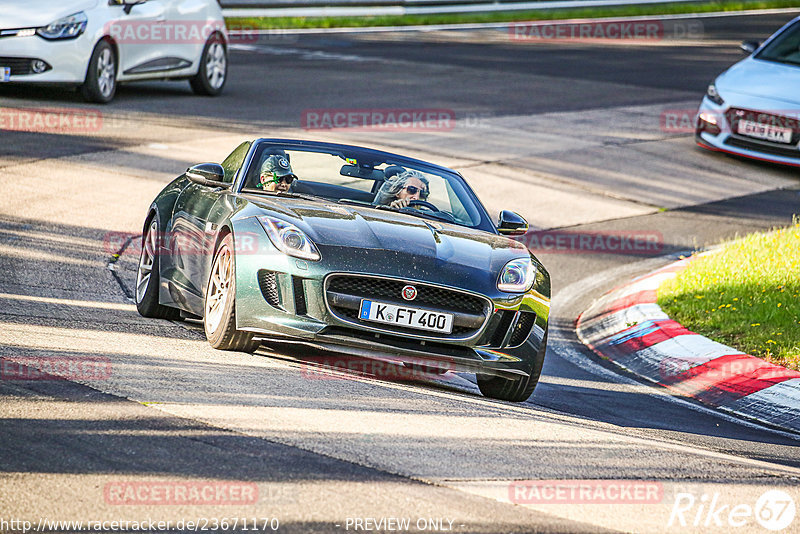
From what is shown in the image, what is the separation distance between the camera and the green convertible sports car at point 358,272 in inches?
259

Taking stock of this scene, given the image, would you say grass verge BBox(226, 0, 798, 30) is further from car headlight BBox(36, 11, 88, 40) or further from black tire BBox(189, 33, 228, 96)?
car headlight BBox(36, 11, 88, 40)

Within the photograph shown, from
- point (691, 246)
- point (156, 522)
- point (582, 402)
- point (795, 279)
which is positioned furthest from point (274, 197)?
point (691, 246)

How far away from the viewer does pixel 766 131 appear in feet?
52.5

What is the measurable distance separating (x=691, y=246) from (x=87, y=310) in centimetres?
705

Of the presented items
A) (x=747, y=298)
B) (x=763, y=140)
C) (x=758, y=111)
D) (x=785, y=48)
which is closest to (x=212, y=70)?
(x=758, y=111)

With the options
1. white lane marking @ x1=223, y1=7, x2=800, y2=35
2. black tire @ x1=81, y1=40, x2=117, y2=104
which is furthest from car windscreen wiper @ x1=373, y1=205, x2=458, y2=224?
white lane marking @ x1=223, y1=7, x2=800, y2=35

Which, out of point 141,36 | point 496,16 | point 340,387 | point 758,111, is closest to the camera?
point 340,387

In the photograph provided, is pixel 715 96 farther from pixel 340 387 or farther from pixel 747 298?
pixel 340 387

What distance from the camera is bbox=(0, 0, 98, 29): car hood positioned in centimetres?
1475

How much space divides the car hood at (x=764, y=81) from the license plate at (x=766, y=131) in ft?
0.98

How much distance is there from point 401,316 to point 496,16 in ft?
88.8

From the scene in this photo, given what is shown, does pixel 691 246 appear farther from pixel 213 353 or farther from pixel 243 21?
pixel 243 21

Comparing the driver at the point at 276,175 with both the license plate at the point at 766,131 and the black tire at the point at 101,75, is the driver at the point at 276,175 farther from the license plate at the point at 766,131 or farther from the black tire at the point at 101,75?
the license plate at the point at 766,131

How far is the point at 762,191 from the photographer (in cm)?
1543
